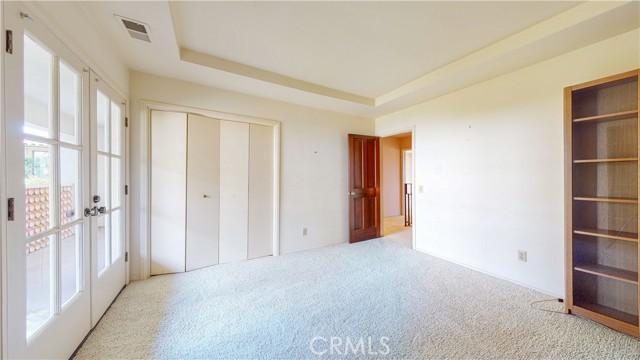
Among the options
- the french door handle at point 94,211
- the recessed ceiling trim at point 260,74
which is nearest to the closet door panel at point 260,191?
the recessed ceiling trim at point 260,74

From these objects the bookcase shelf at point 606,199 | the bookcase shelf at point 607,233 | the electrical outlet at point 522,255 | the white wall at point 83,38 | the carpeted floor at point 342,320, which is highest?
the white wall at point 83,38

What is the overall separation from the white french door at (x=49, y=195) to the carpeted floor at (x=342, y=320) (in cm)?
38

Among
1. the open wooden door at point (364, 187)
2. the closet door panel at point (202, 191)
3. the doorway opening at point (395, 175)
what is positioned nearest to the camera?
the closet door panel at point (202, 191)

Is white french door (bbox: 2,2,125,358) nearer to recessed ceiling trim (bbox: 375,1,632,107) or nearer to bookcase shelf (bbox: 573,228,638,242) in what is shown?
recessed ceiling trim (bbox: 375,1,632,107)

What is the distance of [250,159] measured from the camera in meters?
3.22

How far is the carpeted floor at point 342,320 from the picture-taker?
1538 mm

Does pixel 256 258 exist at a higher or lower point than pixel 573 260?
lower

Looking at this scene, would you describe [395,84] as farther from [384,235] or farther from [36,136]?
[36,136]

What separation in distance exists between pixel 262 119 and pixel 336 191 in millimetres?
1726

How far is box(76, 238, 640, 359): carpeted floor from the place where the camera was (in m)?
1.54

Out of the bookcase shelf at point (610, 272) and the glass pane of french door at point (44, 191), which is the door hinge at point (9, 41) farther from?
the bookcase shelf at point (610, 272)

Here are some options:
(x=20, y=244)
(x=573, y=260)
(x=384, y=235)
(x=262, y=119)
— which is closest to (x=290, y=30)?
(x=262, y=119)

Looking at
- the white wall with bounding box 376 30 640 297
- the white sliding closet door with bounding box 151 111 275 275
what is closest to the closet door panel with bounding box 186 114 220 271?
the white sliding closet door with bounding box 151 111 275 275

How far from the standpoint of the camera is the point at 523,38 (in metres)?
2.00
